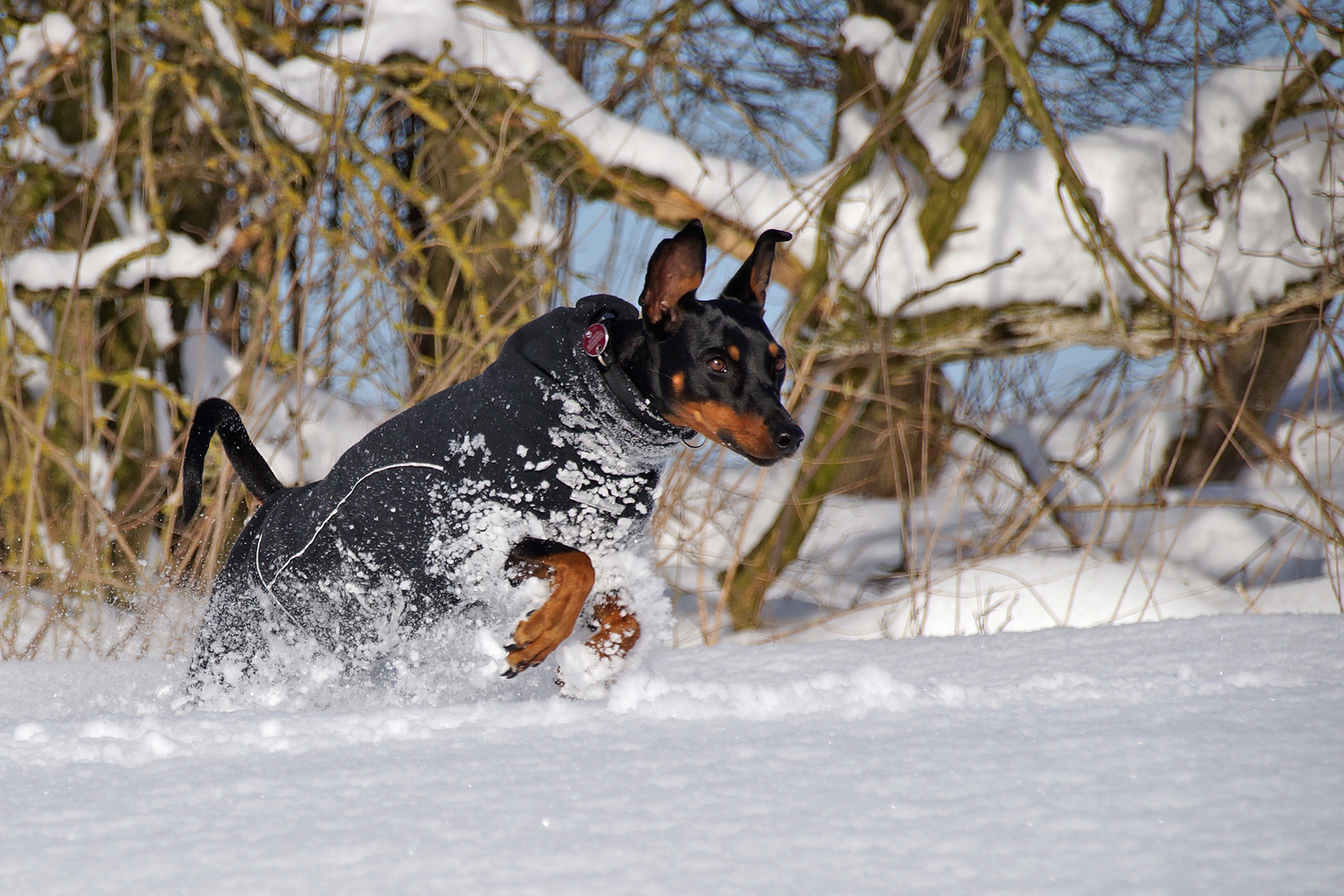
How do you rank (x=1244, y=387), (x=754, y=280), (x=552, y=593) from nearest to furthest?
(x=552, y=593), (x=754, y=280), (x=1244, y=387)

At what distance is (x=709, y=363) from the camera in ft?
6.70

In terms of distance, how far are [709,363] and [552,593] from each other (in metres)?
0.55

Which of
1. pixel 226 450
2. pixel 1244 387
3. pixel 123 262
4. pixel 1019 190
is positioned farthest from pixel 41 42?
pixel 1244 387

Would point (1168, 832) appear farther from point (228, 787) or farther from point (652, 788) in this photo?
point (228, 787)

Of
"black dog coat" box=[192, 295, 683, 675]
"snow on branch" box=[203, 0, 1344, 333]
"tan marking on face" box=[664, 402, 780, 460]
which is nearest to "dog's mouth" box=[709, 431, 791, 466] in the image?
"tan marking on face" box=[664, 402, 780, 460]

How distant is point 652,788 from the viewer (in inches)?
50.5

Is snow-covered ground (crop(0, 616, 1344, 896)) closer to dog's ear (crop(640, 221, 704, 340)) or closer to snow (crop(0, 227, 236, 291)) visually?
dog's ear (crop(640, 221, 704, 340))

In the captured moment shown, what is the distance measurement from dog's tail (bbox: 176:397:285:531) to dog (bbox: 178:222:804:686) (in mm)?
262

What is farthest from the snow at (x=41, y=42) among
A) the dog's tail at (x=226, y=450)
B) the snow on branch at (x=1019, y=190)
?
the dog's tail at (x=226, y=450)

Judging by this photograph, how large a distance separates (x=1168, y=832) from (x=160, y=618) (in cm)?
342

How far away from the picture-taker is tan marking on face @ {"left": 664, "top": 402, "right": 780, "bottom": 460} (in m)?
2.01

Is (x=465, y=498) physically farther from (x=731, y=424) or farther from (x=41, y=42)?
(x=41, y=42)

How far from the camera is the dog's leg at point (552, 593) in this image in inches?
76.3

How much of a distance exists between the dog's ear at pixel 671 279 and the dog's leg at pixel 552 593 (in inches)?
19.3
